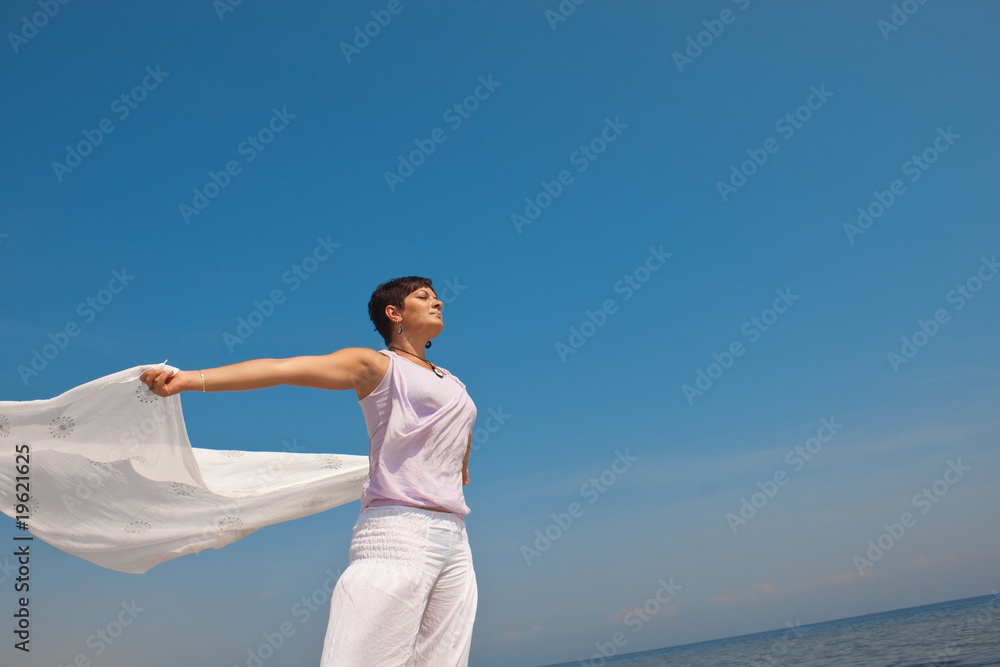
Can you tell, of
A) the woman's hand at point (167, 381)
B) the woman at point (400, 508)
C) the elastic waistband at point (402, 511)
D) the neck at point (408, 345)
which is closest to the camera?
the woman's hand at point (167, 381)

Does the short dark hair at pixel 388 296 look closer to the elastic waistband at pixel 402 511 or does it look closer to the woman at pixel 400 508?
the woman at pixel 400 508

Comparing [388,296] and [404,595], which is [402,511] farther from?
[388,296]

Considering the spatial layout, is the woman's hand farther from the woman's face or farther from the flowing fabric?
the woman's face

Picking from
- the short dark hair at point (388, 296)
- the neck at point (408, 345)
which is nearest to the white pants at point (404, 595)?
the neck at point (408, 345)

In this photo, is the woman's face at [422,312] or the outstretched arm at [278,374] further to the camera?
the woman's face at [422,312]

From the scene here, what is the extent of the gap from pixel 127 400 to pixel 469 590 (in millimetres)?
1558

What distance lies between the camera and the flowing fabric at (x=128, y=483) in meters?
2.85

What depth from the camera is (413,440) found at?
7.98 feet

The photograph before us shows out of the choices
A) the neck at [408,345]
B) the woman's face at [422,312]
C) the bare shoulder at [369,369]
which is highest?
the woman's face at [422,312]

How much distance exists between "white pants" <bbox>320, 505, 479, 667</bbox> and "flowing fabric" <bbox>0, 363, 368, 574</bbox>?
1.09 m

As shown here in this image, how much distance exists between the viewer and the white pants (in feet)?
6.88

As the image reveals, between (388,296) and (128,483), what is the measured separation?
57.7 inches

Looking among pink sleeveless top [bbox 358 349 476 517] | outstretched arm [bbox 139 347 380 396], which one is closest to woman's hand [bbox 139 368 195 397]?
outstretched arm [bbox 139 347 380 396]

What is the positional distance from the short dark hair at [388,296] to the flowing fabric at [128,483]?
844 mm
